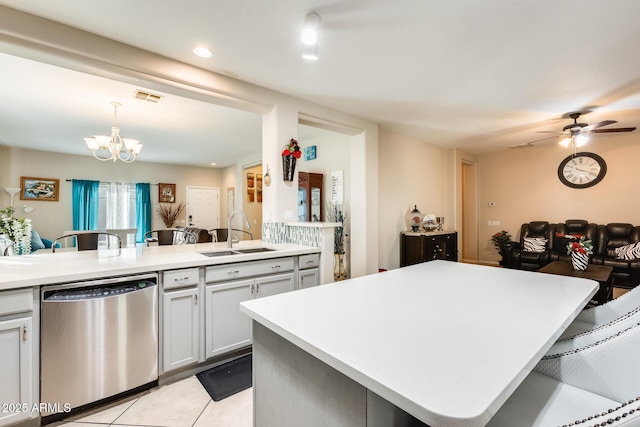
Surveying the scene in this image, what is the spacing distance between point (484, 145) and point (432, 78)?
3752 mm

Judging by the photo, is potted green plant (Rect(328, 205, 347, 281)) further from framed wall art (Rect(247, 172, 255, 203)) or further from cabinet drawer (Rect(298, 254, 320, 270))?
framed wall art (Rect(247, 172, 255, 203))

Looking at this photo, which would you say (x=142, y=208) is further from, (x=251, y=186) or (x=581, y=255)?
(x=581, y=255)

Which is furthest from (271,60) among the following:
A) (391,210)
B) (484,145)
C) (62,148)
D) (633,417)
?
(62,148)

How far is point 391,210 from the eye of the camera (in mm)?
4922

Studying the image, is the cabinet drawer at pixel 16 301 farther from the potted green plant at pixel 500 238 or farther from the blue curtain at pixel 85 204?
the potted green plant at pixel 500 238

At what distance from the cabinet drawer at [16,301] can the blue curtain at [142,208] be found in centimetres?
654

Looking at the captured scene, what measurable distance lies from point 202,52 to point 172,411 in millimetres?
2691

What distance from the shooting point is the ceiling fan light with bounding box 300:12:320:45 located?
1857 millimetres

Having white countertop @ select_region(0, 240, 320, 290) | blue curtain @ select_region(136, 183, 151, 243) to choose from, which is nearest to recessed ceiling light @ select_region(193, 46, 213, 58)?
white countertop @ select_region(0, 240, 320, 290)

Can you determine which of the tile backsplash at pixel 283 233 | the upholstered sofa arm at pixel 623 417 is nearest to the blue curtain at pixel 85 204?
the tile backsplash at pixel 283 233

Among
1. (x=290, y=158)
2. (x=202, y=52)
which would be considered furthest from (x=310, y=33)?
(x=290, y=158)

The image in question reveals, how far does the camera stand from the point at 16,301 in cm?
157

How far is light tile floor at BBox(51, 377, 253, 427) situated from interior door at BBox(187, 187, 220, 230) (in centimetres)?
685

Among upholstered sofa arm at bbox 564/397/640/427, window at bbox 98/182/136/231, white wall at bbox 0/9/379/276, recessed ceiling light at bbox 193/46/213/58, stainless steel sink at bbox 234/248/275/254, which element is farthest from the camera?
window at bbox 98/182/136/231
